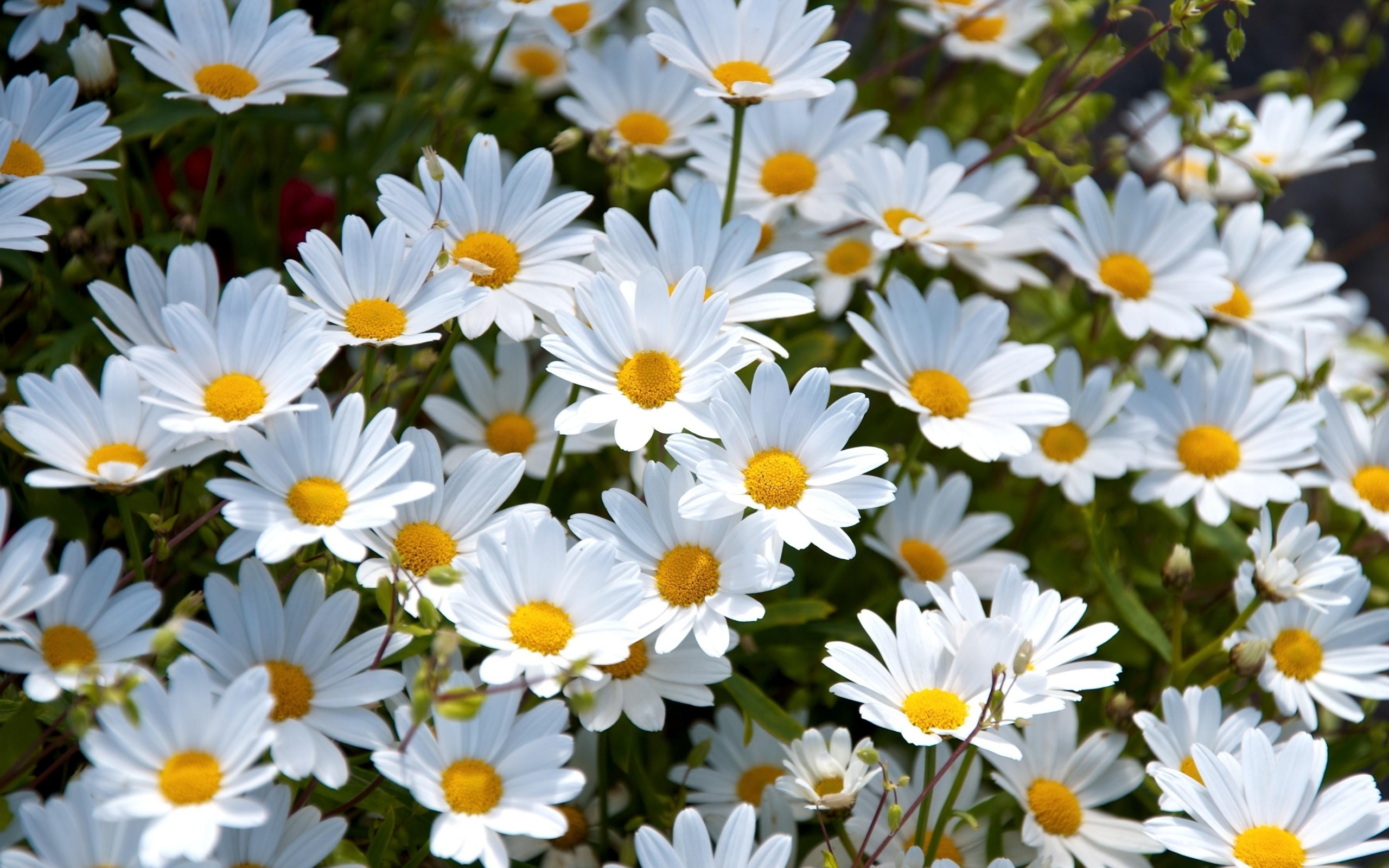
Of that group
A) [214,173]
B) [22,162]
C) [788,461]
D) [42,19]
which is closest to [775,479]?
[788,461]

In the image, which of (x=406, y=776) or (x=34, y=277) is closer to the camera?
(x=406, y=776)

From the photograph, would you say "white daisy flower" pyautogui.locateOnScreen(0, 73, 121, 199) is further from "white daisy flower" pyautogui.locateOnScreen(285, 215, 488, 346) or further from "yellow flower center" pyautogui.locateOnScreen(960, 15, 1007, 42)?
"yellow flower center" pyautogui.locateOnScreen(960, 15, 1007, 42)

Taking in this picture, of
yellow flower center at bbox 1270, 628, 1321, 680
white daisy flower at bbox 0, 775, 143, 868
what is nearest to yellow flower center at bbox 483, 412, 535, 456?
white daisy flower at bbox 0, 775, 143, 868

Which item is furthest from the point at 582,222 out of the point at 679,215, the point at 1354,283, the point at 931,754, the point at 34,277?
the point at 1354,283

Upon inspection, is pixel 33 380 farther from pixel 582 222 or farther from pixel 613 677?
pixel 582 222

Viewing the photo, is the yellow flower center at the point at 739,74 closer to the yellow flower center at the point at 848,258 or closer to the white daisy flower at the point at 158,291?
the yellow flower center at the point at 848,258

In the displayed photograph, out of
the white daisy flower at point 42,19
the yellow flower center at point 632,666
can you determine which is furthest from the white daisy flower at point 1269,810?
the white daisy flower at point 42,19
